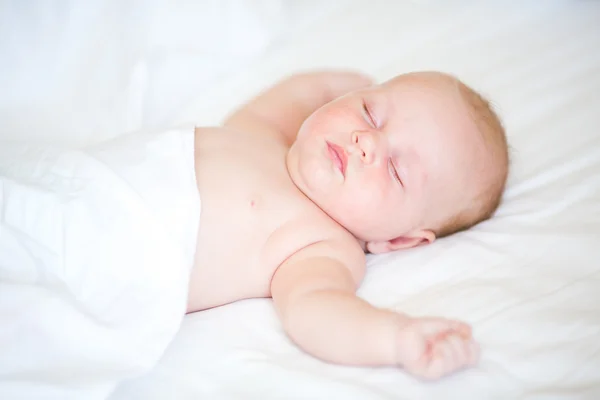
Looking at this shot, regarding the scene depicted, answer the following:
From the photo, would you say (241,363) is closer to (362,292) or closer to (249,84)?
(362,292)

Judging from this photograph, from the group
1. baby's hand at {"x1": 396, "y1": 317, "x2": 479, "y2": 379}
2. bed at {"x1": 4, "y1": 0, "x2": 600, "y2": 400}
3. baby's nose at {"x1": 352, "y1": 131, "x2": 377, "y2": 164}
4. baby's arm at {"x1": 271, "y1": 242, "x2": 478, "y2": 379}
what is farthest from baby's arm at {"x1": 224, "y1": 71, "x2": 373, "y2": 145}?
baby's hand at {"x1": 396, "y1": 317, "x2": 479, "y2": 379}

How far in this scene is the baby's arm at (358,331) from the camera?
0.90 meters

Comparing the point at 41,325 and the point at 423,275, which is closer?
the point at 41,325

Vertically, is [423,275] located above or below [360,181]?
below

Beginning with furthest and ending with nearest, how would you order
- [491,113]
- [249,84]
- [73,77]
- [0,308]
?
1. [249,84]
2. [73,77]
3. [491,113]
4. [0,308]

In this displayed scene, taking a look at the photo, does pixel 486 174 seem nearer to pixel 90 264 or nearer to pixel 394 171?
pixel 394 171

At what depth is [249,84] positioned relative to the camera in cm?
172

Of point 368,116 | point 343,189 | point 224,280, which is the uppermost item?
point 368,116

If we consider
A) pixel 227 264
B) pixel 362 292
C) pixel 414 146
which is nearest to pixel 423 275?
pixel 362 292

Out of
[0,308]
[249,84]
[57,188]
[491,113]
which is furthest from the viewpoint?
[249,84]

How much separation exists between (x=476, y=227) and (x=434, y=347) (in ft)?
1.44

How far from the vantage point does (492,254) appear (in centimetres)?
116

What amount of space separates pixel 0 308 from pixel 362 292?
1.94ft

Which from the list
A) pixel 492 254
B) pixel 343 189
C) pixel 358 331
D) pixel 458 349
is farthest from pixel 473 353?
pixel 343 189
